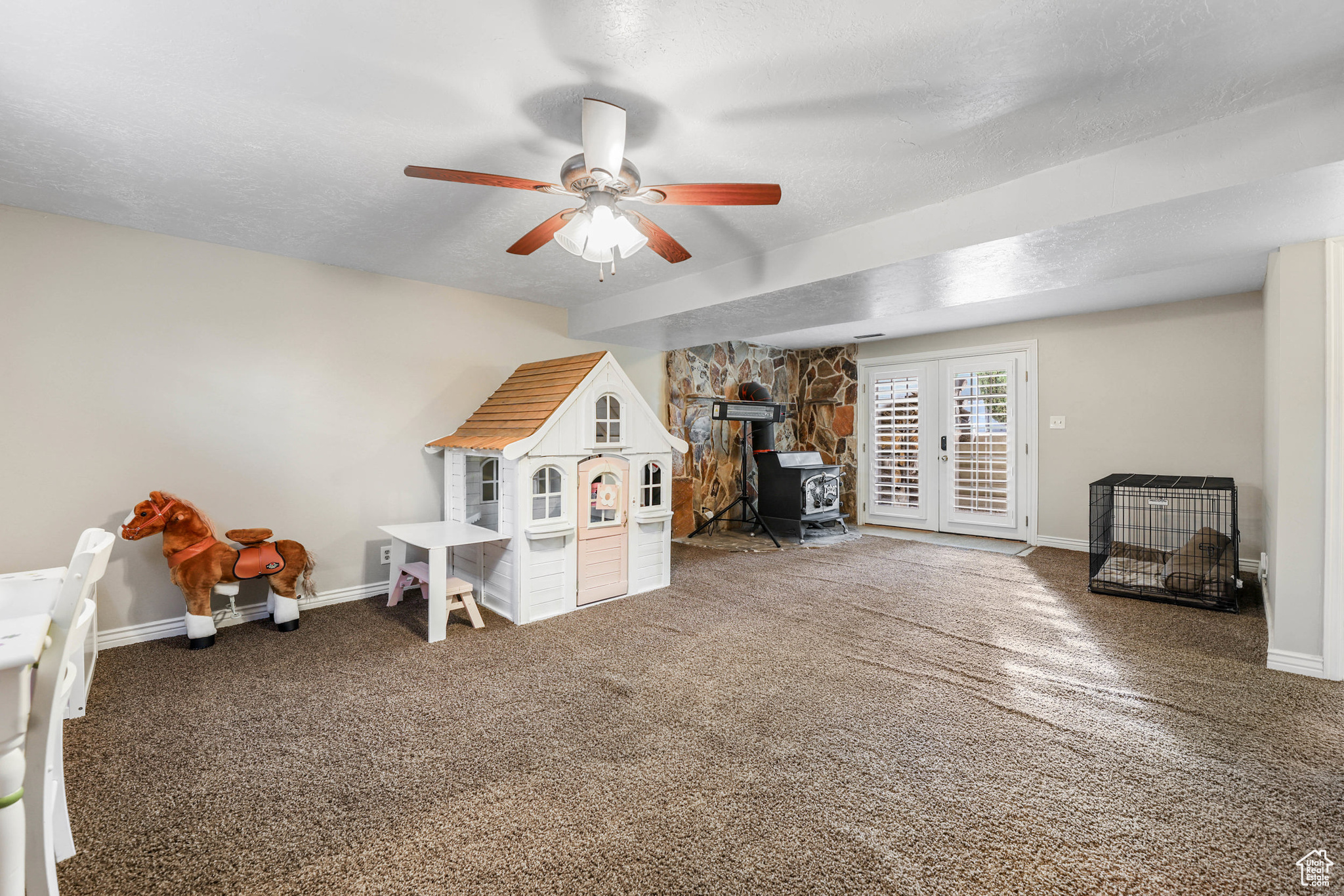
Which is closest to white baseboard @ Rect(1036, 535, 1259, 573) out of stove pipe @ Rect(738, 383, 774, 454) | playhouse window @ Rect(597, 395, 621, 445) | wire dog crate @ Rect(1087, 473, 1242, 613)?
wire dog crate @ Rect(1087, 473, 1242, 613)

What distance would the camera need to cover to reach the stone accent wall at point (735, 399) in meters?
5.79

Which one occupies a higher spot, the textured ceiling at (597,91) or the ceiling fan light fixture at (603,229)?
the textured ceiling at (597,91)

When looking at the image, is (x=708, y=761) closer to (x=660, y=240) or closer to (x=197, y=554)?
(x=660, y=240)

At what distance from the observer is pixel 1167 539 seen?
452cm

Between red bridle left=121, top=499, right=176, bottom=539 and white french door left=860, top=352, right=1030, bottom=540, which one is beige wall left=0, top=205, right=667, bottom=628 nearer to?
red bridle left=121, top=499, right=176, bottom=539

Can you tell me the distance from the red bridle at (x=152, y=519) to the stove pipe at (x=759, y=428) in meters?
4.53

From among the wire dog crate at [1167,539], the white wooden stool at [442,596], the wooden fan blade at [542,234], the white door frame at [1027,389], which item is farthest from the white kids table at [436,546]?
the white door frame at [1027,389]

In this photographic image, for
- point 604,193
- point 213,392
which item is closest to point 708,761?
point 604,193

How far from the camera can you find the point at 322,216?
2719 mm

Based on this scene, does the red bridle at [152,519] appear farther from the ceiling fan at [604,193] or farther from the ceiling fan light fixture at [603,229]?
the ceiling fan light fixture at [603,229]

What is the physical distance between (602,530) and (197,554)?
2.07 metres

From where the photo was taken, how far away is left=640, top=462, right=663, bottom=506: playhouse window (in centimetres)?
381

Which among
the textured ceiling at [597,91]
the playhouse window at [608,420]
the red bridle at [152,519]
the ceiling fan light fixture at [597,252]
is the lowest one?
the red bridle at [152,519]

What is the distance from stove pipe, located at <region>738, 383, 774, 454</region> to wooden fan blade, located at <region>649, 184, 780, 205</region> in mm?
3968
